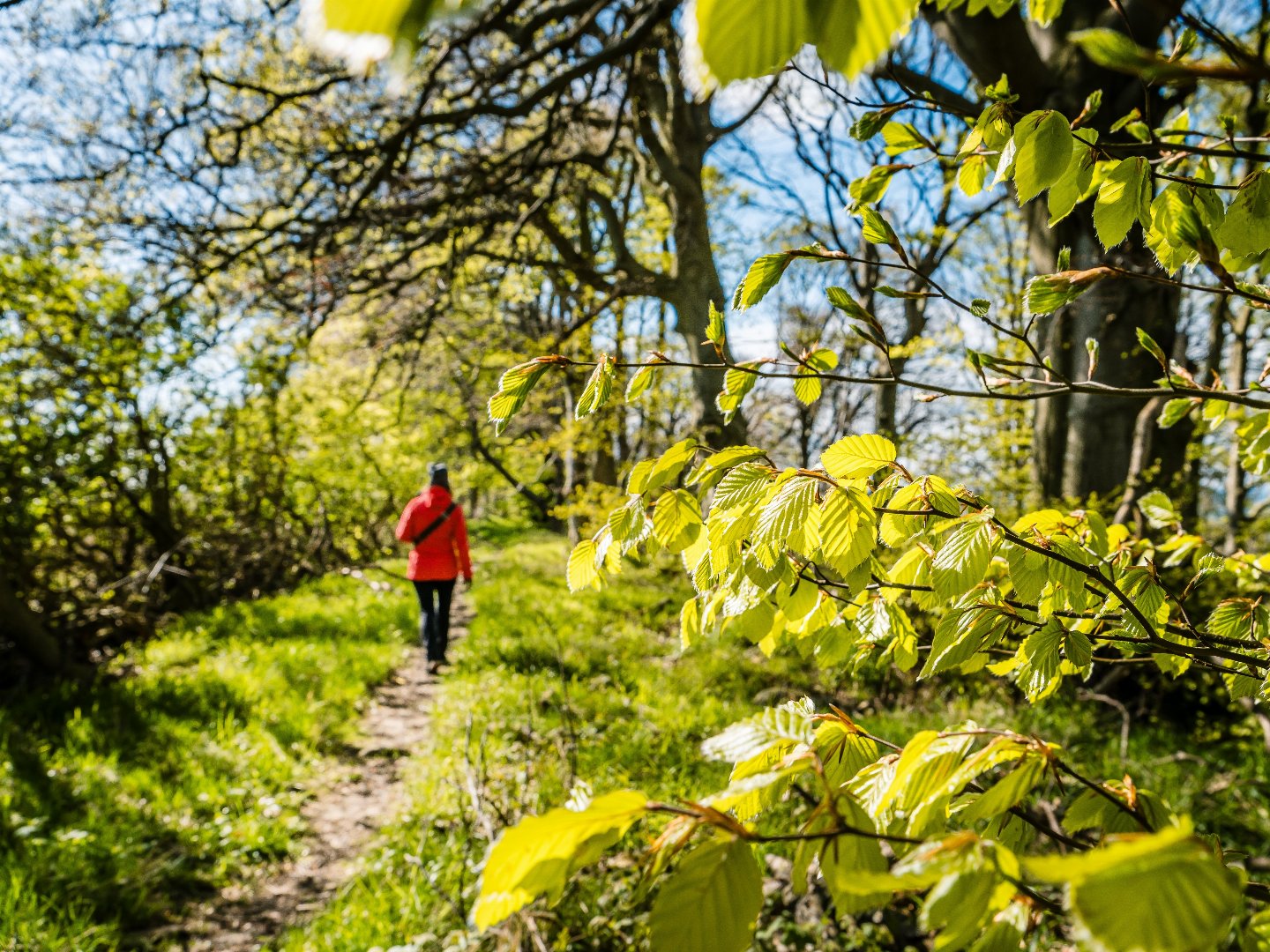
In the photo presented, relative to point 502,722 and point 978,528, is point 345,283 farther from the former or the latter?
point 978,528

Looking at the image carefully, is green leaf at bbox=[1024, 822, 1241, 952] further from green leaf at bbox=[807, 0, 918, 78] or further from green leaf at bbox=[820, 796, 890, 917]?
green leaf at bbox=[807, 0, 918, 78]

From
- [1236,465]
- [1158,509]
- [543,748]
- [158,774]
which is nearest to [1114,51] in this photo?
[1158,509]

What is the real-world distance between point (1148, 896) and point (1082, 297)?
239 inches

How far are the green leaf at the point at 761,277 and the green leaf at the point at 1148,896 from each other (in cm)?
101

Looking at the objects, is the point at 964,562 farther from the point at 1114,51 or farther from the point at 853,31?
the point at 853,31

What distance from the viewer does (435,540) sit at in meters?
6.98

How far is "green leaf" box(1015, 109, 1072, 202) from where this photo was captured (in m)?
1.07

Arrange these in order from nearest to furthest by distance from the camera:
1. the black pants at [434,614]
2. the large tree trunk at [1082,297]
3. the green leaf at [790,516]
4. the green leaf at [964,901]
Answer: the green leaf at [964,901] → the green leaf at [790,516] → the large tree trunk at [1082,297] → the black pants at [434,614]

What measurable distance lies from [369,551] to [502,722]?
9371 mm

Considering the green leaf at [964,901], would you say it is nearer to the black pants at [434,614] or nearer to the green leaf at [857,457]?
the green leaf at [857,457]

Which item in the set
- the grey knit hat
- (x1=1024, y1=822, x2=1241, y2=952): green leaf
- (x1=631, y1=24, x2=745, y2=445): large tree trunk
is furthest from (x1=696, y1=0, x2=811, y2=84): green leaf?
the grey knit hat

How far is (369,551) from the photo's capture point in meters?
13.1

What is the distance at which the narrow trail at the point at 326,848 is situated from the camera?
3279mm

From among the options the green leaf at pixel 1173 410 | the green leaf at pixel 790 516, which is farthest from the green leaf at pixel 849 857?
the green leaf at pixel 1173 410
